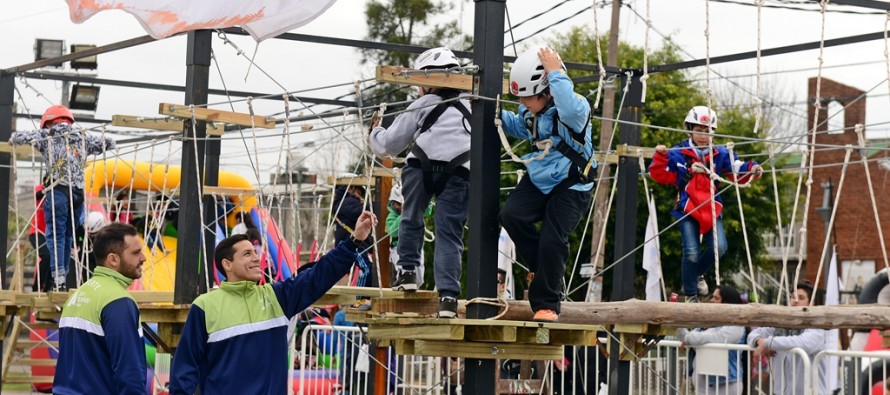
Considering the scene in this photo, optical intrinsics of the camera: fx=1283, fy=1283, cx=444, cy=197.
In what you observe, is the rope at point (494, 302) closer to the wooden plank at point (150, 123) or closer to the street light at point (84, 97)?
the wooden plank at point (150, 123)

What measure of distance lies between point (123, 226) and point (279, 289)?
0.98m

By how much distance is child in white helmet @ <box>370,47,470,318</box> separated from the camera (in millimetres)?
8578

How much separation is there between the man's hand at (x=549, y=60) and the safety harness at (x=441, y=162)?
123 cm

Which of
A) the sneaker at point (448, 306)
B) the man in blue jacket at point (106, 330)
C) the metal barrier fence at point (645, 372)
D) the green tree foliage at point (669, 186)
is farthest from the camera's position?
the green tree foliage at point (669, 186)

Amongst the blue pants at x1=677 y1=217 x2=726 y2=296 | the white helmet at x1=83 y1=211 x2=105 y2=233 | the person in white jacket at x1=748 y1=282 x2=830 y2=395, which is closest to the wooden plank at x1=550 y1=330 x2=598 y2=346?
the person in white jacket at x1=748 y1=282 x2=830 y2=395

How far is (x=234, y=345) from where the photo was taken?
23.9ft

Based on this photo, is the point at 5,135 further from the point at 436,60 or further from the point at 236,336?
the point at 236,336

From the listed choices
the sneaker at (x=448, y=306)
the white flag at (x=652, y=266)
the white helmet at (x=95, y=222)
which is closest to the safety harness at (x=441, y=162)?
the sneaker at (x=448, y=306)

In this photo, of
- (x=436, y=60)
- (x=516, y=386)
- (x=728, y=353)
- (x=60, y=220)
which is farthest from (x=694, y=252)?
(x=60, y=220)

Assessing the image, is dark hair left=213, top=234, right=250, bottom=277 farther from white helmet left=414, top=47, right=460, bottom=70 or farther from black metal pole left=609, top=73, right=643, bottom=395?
black metal pole left=609, top=73, right=643, bottom=395

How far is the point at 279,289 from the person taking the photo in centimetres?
762

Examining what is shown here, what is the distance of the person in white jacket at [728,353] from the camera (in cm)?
1034

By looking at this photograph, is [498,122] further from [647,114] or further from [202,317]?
[647,114]

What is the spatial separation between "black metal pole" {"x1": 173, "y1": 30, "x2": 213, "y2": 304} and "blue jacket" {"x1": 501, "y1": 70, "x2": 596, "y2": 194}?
3.98 metres
